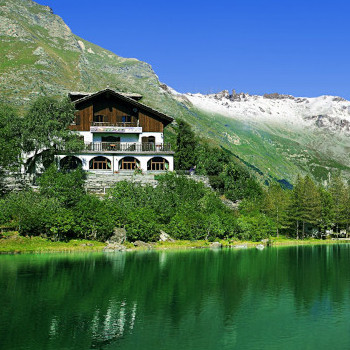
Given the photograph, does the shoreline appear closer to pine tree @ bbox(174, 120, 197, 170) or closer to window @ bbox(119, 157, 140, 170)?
window @ bbox(119, 157, 140, 170)

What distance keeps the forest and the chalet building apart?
15.5ft

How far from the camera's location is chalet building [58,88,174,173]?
79.3 m

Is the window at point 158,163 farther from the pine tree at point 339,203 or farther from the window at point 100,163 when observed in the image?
the pine tree at point 339,203

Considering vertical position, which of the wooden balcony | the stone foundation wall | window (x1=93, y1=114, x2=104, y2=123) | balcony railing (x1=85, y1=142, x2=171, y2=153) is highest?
window (x1=93, y1=114, x2=104, y2=123)

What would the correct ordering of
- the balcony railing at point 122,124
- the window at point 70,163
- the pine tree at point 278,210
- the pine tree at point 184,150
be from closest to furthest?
the window at point 70,163
the balcony railing at point 122,124
the pine tree at point 278,210
the pine tree at point 184,150

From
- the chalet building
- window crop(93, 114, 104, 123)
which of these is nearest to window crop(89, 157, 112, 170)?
the chalet building

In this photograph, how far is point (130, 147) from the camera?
81.1 m

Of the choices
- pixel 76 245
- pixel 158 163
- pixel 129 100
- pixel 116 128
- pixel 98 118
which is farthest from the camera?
pixel 129 100

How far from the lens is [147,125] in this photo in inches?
3349

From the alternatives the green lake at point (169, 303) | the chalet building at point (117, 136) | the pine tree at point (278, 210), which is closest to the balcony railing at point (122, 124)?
the chalet building at point (117, 136)

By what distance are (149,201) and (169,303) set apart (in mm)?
37072

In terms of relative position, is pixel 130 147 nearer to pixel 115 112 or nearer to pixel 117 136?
pixel 117 136

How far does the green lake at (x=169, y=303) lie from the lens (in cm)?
2414

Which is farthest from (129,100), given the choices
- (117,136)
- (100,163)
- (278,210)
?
(278,210)
